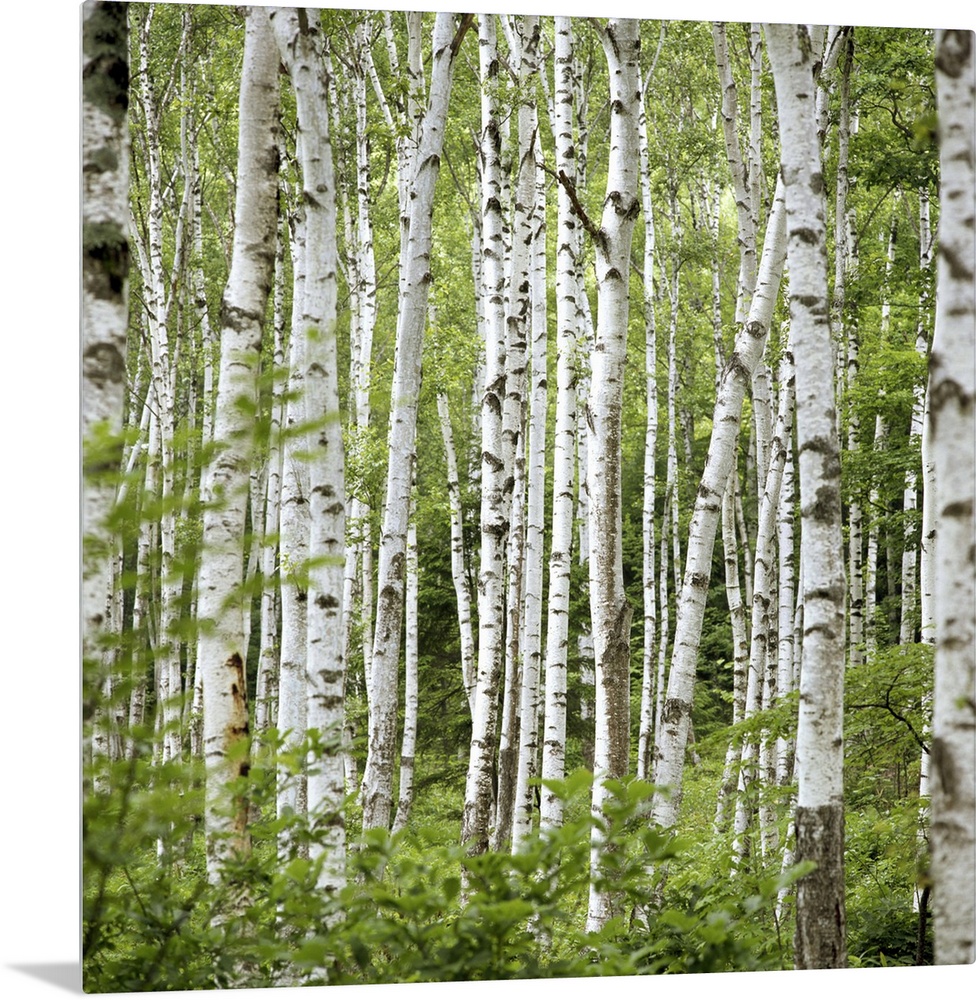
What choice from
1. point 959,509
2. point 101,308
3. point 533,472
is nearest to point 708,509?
point 959,509

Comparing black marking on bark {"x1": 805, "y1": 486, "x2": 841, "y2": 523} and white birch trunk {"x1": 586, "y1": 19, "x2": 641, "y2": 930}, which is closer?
black marking on bark {"x1": 805, "y1": 486, "x2": 841, "y2": 523}

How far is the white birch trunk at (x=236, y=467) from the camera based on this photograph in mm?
3250

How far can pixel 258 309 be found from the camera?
135 inches

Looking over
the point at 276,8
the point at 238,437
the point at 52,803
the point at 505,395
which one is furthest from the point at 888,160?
the point at 52,803

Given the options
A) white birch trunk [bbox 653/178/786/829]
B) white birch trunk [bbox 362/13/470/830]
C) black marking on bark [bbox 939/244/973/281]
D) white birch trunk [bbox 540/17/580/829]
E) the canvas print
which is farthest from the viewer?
Result: white birch trunk [bbox 540/17/580/829]

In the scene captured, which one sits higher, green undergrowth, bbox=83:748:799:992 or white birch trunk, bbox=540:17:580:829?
white birch trunk, bbox=540:17:580:829

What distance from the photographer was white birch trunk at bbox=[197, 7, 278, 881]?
3.25m

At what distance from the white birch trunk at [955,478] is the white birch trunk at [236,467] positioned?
2.04m

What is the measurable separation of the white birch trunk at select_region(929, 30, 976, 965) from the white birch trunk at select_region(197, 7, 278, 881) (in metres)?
2.04

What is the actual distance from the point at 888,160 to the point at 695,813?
3312 millimetres

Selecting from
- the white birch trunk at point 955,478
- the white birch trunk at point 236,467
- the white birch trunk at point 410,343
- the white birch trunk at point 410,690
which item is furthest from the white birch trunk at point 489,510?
the white birch trunk at point 955,478

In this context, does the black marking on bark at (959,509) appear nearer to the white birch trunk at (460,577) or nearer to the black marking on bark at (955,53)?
the black marking on bark at (955,53)

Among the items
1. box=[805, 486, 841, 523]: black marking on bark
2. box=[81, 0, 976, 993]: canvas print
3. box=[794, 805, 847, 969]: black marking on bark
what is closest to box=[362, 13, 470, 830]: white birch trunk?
box=[81, 0, 976, 993]: canvas print

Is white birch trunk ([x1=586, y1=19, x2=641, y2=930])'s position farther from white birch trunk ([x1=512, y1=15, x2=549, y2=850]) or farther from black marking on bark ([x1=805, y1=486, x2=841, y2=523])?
white birch trunk ([x1=512, y1=15, x2=549, y2=850])
